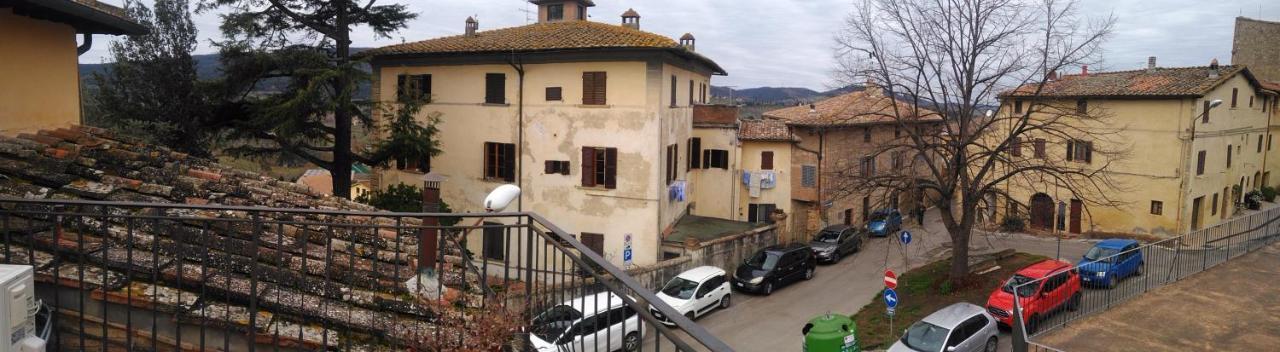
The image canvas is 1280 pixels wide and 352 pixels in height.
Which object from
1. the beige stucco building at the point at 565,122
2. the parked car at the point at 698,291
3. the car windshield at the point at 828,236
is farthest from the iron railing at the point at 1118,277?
the beige stucco building at the point at 565,122

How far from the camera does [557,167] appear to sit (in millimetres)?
23266

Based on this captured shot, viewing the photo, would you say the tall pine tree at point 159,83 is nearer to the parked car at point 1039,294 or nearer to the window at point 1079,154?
the parked car at point 1039,294

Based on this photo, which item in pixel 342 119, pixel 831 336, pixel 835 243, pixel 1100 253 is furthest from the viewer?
pixel 835 243

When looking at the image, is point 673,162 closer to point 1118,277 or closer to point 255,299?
point 1118,277

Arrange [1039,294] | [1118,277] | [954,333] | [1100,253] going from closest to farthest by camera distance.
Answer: [1039,294] → [954,333] → [1118,277] → [1100,253]

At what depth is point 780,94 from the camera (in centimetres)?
9588

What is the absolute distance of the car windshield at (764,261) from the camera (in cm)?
2269

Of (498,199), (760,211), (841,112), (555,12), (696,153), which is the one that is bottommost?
(760,211)

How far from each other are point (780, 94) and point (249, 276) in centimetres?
9449

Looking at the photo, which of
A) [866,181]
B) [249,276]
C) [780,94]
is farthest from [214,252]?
[780,94]

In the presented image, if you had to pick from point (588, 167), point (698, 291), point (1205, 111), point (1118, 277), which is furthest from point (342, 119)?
point (1205, 111)

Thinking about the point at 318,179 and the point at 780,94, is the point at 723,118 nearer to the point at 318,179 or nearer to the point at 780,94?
the point at 318,179

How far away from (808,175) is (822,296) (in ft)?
27.1

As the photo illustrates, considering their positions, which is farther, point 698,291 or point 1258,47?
point 1258,47
